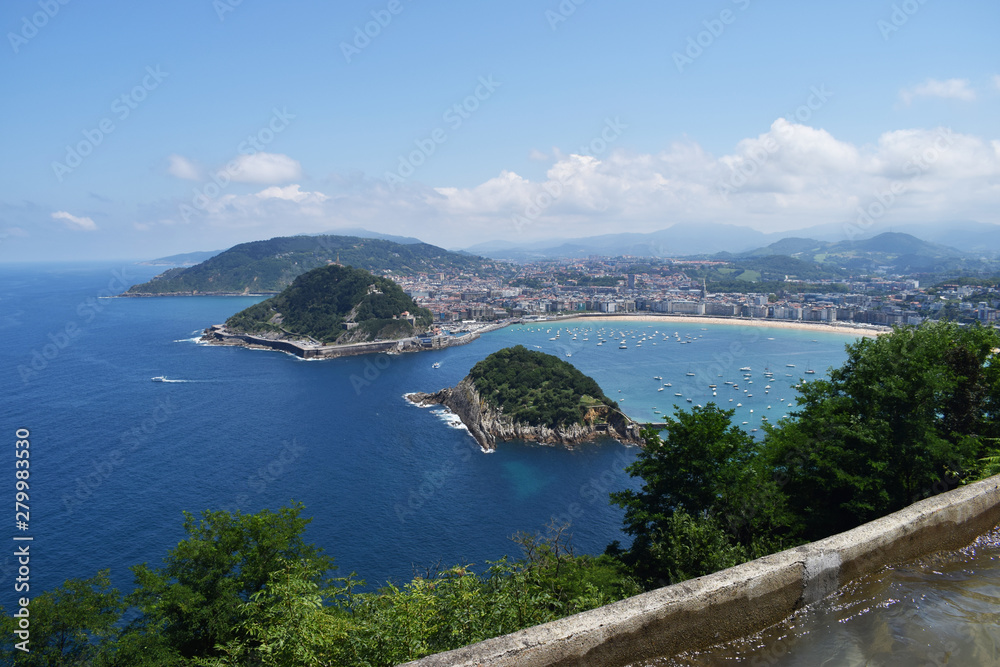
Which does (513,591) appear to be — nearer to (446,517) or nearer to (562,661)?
(562,661)

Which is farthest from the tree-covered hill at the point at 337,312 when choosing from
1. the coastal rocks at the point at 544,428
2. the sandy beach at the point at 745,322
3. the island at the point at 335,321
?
the coastal rocks at the point at 544,428

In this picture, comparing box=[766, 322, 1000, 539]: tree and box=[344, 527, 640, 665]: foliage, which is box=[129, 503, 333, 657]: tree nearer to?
box=[344, 527, 640, 665]: foliage

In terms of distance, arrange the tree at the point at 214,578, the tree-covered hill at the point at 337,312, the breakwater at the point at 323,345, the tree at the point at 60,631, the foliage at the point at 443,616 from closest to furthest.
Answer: the foliage at the point at 443,616, the tree at the point at 60,631, the tree at the point at 214,578, the breakwater at the point at 323,345, the tree-covered hill at the point at 337,312

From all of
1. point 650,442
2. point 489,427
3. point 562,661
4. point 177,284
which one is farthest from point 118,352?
point 177,284

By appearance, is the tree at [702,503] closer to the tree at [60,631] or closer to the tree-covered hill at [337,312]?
the tree at [60,631]

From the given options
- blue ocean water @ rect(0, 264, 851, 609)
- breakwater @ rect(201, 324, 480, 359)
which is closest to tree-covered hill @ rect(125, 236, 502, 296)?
breakwater @ rect(201, 324, 480, 359)

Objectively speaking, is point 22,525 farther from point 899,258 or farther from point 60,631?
point 899,258
